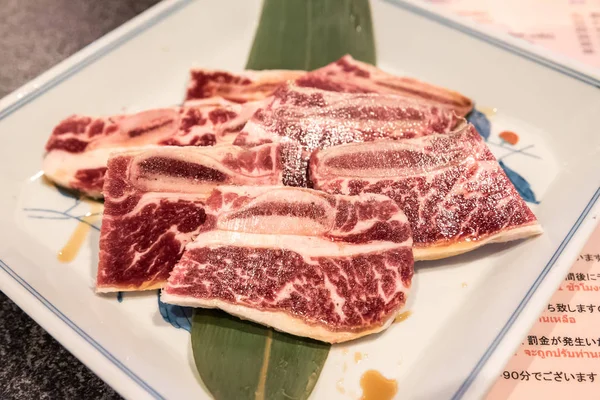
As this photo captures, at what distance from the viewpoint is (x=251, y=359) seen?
2084 millimetres

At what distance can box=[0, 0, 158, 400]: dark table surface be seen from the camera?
2.17 m

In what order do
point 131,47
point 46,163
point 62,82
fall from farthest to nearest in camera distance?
point 131,47 < point 62,82 < point 46,163

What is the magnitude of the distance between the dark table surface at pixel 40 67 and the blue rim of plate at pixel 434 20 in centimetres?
37

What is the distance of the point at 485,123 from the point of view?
309 cm

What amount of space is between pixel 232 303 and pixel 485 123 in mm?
2159

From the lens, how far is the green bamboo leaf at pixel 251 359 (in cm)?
201

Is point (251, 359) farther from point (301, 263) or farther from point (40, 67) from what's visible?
point (40, 67)

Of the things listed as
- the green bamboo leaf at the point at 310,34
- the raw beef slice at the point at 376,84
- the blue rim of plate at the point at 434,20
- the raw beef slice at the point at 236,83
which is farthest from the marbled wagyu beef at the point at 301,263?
the green bamboo leaf at the point at 310,34

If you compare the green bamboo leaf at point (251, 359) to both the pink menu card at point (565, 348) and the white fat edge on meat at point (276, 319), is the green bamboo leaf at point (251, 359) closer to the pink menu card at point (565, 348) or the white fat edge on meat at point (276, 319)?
the white fat edge on meat at point (276, 319)

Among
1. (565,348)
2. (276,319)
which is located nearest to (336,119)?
(276,319)

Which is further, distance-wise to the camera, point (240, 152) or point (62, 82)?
point (62, 82)

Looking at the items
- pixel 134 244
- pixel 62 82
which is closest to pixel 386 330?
pixel 134 244

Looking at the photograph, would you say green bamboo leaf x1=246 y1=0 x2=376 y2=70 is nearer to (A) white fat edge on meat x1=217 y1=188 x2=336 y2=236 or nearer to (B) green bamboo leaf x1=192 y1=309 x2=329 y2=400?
(A) white fat edge on meat x1=217 y1=188 x2=336 y2=236

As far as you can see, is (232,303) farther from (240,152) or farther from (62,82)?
(62,82)
